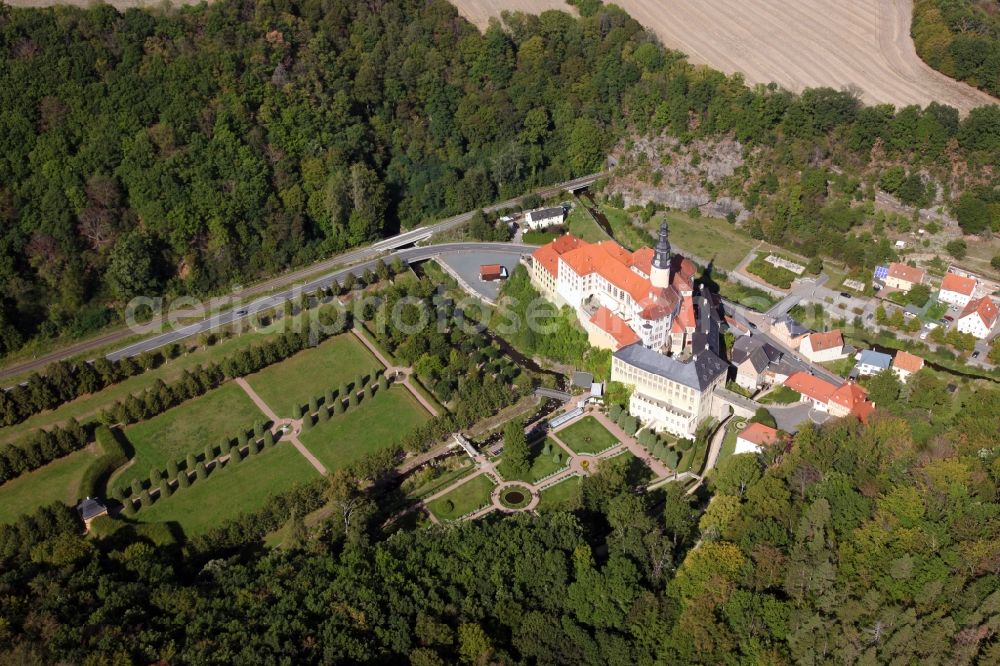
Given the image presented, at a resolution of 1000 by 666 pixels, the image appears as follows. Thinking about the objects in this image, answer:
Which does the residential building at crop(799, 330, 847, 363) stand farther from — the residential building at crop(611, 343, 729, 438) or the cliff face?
the cliff face

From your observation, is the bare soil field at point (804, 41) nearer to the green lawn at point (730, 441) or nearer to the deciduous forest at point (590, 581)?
the green lawn at point (730, 441)

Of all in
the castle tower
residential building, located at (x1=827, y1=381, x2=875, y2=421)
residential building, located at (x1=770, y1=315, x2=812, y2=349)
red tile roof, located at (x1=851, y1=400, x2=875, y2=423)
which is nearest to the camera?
red tile roof, located at (x1=851, y1=400, x2=875, y2=423)

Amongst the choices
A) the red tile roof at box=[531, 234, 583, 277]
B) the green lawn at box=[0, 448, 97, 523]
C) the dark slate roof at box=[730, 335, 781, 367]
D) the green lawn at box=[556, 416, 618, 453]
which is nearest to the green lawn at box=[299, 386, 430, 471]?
the green lawn at box=[556, 416, 618, 453]

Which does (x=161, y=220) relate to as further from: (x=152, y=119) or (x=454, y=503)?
(x=454, y=503)

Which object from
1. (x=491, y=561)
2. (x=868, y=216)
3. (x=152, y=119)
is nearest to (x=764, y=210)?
(x=868, y=216)

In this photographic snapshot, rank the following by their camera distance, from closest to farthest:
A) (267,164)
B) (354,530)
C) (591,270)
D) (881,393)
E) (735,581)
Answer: (735,581) < (354,530) < (881,393) < (591,270) < (267,164)

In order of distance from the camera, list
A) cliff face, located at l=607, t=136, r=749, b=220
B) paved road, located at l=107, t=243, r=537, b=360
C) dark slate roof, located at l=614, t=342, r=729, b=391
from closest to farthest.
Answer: dark slate roof, located at l=614, t=342, r=729, b=391 < paved road, located at l=107, t=243, r=537, b=360 < cliff face, located at l=607, t=136, r=749, b=220

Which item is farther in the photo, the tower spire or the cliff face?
the cliff face
